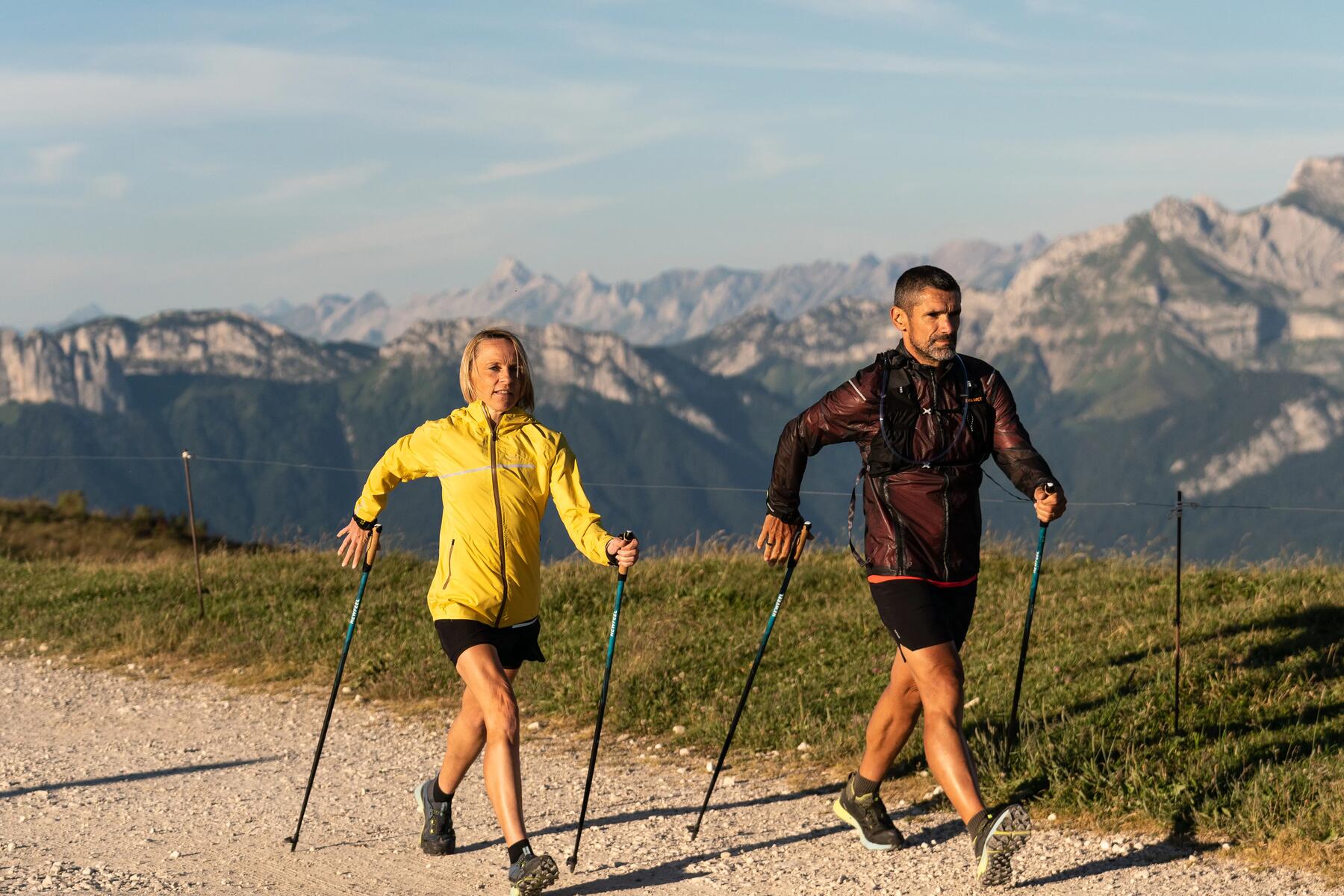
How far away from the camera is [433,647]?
11156mm

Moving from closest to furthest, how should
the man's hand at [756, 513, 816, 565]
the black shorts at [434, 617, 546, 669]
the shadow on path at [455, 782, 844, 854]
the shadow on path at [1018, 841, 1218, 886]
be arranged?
the black shorts at [434, 617, 546, 669] → the shadow on path at [1018, 841, 1218, 886] → the man's hand at [756, 513, 816, 565] → the shadow on path at [455, 782, 844, 854]

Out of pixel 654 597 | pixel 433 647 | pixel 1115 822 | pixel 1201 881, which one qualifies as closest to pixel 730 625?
pixel 654 597

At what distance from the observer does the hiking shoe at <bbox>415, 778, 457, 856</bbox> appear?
667cm

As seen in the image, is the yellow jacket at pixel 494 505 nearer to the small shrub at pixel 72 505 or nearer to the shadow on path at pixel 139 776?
the shadow on path at pixel 139 776

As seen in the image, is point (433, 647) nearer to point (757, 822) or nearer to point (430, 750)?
point (430, 750)

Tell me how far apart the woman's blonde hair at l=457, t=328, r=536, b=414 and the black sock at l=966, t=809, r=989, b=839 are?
2564 millimetres

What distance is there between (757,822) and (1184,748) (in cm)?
240

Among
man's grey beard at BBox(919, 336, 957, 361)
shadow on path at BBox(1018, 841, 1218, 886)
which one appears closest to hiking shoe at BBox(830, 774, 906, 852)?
shadow on path at BBox(1018, 841, 1218, 886)

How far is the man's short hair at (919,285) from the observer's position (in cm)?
601

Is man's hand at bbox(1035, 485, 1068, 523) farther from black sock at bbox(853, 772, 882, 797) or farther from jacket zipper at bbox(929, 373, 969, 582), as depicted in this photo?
black sock at bbox(853, 772, 882, 797)

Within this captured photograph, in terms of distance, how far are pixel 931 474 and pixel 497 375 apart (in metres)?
1.94

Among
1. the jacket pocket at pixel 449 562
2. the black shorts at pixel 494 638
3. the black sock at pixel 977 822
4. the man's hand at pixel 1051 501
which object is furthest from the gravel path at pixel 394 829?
the man's hand at pixel 1051 501

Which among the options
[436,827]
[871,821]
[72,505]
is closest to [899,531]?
[871,821]

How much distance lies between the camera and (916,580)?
594 centimetres
